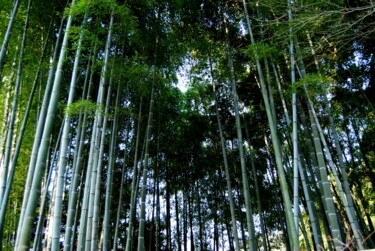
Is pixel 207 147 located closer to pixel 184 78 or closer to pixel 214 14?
pixel 184 78

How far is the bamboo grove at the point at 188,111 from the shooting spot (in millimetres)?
3066

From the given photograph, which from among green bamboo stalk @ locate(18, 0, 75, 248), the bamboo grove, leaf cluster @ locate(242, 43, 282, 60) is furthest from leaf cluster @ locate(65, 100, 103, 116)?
leaf cluster @ locate(242, 43, 282, 60)

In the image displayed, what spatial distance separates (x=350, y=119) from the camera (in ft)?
19.0

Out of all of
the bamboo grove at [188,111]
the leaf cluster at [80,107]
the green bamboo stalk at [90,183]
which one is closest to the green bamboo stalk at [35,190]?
the bamboo grove at [188,111]

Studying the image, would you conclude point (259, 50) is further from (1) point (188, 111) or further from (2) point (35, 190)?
(1) point (188, 111)

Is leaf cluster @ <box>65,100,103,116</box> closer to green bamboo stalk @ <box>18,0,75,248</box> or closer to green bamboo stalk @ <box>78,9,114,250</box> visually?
green bamboo stalk @ <box>78,9,114,250</box>

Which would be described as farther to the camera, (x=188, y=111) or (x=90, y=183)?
(x=188, y=111)

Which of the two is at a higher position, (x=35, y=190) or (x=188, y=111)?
(x=188, y=111)

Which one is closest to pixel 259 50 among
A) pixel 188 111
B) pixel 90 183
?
pixel 90 183

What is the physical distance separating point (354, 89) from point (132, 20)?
14.0ft

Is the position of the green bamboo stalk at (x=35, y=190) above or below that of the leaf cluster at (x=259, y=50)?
below

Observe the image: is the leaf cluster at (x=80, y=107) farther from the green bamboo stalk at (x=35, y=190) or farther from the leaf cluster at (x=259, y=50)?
the leaf cluster at (x=259, y=50)

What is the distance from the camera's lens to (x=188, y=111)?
787 centimetres

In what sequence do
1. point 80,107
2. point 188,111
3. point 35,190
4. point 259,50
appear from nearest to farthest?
1. point 35,190
2. point 80,107
3. point 259,50
4. point 188,111
